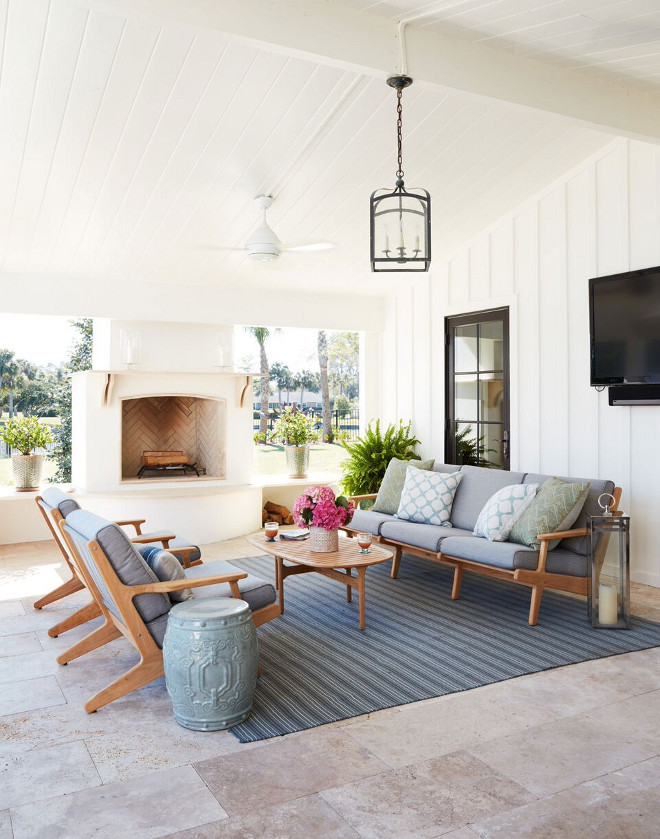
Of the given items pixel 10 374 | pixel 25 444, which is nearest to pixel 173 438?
pixel 25 444

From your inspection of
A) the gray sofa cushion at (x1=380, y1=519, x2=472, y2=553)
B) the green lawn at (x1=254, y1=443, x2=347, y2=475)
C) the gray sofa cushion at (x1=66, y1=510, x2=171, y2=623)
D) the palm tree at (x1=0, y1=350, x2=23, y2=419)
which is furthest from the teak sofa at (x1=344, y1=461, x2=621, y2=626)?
the green lawn at (x1=254, y1=443, x2=347, y2=475)

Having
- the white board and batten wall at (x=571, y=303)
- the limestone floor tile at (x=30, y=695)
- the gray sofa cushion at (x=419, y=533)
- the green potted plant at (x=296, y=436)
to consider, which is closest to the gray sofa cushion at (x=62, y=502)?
the limestone floor tile at (x=30, y=695)

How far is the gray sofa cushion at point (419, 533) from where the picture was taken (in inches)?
202

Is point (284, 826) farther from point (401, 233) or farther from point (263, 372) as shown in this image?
point (263, 372)

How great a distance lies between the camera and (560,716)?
317 centimetres

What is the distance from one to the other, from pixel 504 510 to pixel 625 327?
5.30ft

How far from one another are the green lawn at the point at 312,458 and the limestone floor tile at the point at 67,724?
9.77 metres

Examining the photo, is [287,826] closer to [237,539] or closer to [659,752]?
[659,752]

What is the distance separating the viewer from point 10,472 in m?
10.3

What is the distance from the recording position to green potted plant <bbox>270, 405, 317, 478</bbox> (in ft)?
26.9

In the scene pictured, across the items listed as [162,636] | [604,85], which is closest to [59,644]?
[162,636]

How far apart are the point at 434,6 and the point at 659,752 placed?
3.44 meters

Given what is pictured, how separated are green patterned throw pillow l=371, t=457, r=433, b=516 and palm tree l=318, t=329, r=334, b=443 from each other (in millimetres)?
7680

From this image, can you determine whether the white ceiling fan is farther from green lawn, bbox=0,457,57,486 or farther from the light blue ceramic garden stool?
green lawn, bbox=0,457,57,486
